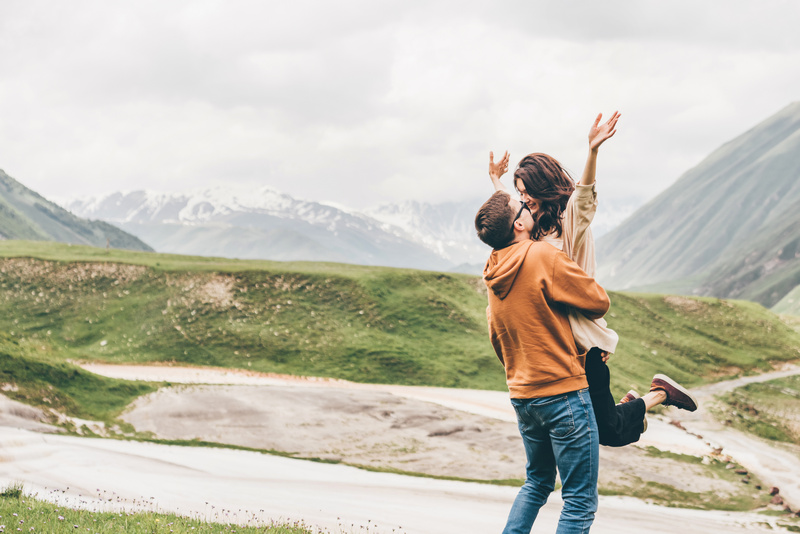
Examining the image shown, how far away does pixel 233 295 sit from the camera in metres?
42.3

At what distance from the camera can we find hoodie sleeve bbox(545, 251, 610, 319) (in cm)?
538

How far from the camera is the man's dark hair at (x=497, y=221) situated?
19.0 feet

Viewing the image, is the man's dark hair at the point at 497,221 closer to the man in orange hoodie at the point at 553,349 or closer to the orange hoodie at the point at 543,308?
the man in orange hoodie at the point at 553,349

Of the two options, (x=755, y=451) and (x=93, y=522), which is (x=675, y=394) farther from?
(x=755, y=451)

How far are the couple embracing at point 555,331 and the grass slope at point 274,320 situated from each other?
2980 cm

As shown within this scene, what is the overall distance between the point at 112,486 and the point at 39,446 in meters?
4.23

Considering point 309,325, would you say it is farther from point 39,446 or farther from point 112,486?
point 112,486

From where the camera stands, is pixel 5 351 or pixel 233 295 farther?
pixel 233 295

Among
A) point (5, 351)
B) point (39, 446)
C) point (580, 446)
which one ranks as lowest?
point (39, 446)

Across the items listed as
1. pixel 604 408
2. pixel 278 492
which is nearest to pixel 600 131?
pixel 604 408

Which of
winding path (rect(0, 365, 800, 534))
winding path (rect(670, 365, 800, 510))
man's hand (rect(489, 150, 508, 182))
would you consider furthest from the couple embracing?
winding path (rect(670, 365, 800, 510))

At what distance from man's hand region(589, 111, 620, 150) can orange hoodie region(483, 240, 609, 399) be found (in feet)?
3.80

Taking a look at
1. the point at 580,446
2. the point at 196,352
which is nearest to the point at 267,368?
the point at 196,352

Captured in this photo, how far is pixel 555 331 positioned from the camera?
5.51 metres
